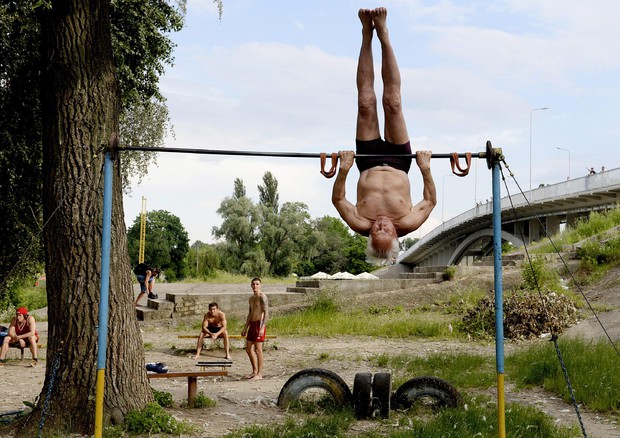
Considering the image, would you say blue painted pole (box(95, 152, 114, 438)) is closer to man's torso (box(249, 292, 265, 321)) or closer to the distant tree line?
man's torso (box(249, 292, 265, 321))

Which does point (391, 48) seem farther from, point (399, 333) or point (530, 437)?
point (399, 333)

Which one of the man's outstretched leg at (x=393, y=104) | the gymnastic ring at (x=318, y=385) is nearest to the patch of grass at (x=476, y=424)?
the gymnastic ring at (x=318, y=385)

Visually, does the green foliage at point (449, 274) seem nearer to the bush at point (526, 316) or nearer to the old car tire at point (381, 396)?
the bush at point (526, 316)

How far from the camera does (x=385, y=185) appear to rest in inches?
246

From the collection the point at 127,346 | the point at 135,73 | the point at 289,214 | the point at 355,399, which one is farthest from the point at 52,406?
the point at 289,214

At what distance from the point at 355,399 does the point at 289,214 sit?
38115 mm

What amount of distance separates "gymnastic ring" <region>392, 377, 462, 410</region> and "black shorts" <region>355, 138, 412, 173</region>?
114 inches

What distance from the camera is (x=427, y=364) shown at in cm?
1098

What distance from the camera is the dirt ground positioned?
25.8 feet

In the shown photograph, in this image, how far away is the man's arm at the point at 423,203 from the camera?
241 inches

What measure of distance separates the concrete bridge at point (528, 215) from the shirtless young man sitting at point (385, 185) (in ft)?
39.4

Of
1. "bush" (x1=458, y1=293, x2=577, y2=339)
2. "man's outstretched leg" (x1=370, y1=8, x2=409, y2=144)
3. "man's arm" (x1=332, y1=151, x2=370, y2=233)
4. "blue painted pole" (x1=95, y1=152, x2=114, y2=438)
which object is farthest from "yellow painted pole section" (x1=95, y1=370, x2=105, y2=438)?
"bush" (x1=458, y1=293, x2=577, y2=339)

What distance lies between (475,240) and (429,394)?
118 ft

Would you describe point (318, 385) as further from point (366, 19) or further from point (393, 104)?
point (366, 19)
